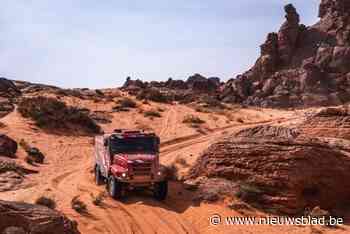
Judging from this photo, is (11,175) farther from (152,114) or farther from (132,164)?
(152,114)

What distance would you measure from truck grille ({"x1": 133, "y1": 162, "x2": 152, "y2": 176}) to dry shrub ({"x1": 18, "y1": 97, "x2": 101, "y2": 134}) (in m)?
19.3

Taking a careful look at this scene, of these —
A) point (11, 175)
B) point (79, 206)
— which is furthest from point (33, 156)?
point (79, 206)

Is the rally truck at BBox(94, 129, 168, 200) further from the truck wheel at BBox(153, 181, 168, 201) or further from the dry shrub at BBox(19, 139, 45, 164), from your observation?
the dry shrub at BBox(19, 139, 45, 164)

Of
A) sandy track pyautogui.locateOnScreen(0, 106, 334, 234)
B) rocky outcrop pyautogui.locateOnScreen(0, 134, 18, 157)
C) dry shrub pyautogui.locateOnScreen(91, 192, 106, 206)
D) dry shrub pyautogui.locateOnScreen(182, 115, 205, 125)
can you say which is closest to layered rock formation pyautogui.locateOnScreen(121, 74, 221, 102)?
dry shrub pyautogui.locateOnScreen(182, 115, 205, 125)

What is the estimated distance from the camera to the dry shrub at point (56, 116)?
114 ft

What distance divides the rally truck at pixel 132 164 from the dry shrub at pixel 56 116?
A: 17065mm

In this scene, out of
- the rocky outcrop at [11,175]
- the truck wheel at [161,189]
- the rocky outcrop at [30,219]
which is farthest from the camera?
the rocky outcrop at [11,175]

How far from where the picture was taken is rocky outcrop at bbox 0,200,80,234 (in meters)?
9.47

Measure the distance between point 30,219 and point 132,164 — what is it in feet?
22.3

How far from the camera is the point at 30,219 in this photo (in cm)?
970

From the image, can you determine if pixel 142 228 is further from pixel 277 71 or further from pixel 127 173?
pixel 277 71

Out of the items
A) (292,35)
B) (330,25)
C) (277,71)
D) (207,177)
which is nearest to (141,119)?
(207,177)

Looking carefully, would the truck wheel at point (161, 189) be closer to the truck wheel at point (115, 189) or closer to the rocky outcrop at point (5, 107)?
the truck wheel at point (115, 189)

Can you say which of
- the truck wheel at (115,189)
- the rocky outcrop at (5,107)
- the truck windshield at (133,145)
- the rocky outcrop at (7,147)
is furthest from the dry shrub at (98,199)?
the rocky outcrop at (5,107)
